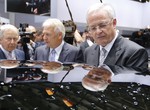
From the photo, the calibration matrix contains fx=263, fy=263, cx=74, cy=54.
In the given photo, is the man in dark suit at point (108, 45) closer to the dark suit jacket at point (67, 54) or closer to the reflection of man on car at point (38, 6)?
the dark suit jacket at point (67, 54)

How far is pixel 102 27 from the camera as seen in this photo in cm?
191

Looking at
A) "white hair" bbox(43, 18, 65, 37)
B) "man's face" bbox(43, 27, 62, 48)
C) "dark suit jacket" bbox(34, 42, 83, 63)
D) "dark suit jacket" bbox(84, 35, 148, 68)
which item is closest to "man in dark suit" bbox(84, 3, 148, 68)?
"dark suit jacket" bbox(84, 35, 148, 68)

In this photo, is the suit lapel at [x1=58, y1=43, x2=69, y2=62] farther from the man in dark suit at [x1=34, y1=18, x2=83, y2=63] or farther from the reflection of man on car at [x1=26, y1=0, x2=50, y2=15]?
the reflection of man on car at [x1=26, y1=0, x2=50, y2=15]

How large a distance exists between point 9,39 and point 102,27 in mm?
1228

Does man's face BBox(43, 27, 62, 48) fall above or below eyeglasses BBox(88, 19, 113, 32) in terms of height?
below

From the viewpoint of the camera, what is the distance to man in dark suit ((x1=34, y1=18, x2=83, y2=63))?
2428 mm

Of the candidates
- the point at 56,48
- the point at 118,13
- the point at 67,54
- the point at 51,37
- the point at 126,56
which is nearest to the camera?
the point at 126,56

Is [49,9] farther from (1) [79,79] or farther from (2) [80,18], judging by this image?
(1) [79,79]

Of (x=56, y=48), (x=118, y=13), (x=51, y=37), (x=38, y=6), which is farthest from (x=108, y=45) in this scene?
(x=118, y=13)

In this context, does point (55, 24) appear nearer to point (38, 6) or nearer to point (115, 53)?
point (38, 6)

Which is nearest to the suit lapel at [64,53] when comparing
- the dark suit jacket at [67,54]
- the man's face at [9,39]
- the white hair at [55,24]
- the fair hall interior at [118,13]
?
the dark suit jacket at [67,54]

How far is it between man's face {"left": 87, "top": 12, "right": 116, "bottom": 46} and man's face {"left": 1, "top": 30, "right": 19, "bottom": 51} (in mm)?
1035

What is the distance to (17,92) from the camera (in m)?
0.67

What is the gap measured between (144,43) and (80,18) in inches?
72.8
